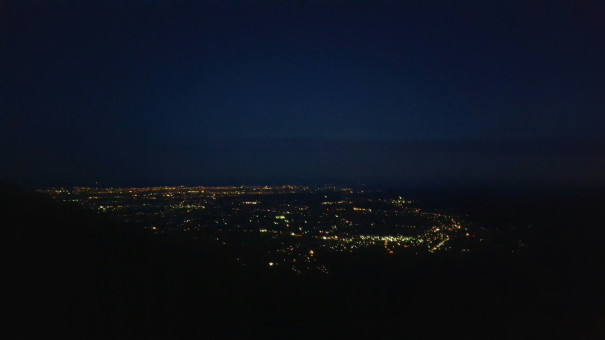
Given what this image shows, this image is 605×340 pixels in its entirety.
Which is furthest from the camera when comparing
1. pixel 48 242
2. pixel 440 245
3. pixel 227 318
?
pixel 440 245

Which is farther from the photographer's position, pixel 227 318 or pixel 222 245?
pixel 222 245

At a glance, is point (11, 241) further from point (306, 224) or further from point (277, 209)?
point (277, 209)

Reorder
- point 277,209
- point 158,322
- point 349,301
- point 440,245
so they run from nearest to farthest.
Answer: point 158,322 < point 349,301 < point 440,245 < point 277,209

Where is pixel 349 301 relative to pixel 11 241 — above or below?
below

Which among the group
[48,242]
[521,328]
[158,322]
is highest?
[48,242]

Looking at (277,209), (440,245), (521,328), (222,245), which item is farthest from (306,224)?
(521,328)

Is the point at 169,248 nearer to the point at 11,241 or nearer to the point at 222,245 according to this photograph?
the point at 222,245

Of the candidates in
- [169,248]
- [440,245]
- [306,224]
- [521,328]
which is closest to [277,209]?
[306,224]
